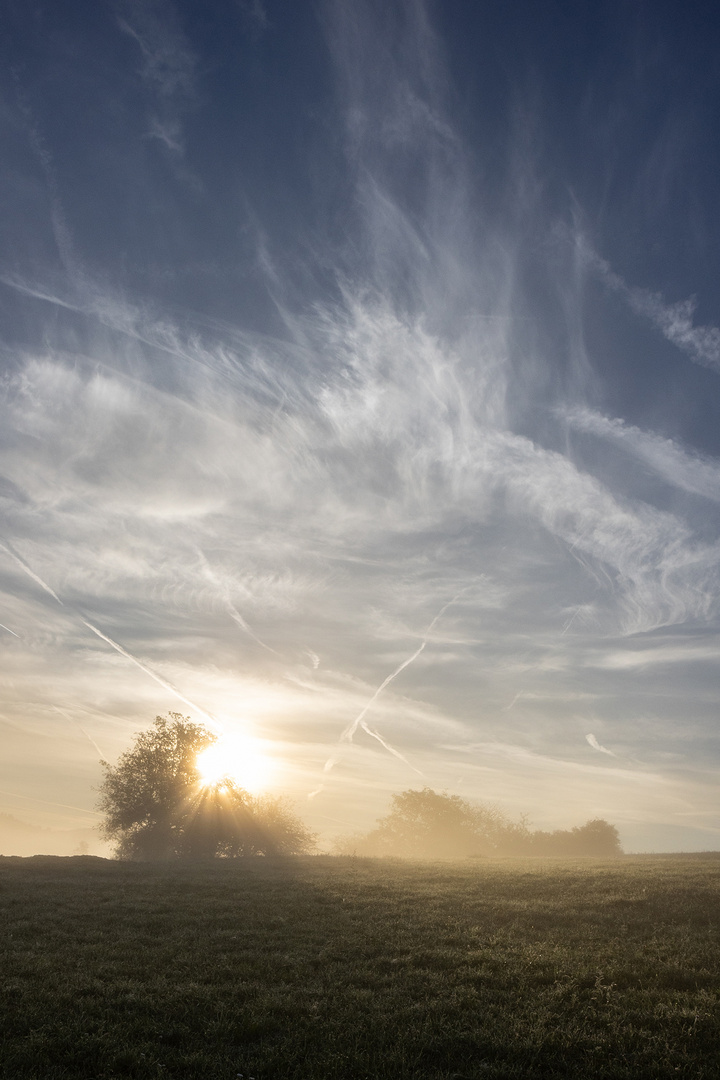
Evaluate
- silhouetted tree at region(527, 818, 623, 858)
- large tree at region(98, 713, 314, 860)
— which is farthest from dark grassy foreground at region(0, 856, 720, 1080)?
silhouetted tree at region(527, 818, 623, 858)

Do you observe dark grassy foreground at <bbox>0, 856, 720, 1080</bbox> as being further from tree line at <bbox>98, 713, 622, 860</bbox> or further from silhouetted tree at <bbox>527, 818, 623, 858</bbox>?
silhouetted tree at <bbox>527, 818, 623, 858</bbox>

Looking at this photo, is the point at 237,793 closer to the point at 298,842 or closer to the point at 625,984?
the point at 298,842

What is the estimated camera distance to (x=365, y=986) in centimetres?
1580

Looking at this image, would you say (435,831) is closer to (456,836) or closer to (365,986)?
(456,836)

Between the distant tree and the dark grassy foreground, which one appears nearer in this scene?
the dark grassy foreground

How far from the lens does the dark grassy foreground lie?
1146cm

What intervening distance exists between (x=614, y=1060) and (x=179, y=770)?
278 feet

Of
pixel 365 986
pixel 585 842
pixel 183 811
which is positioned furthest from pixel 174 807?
pixel 585 842

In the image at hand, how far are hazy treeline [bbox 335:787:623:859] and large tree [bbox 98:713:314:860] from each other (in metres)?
54.3

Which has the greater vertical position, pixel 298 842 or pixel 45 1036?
pixel 45 1036

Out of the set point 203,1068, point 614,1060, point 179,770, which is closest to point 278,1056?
point 203,1068

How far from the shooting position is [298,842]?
318 ft

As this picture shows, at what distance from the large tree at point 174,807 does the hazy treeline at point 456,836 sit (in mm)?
54289

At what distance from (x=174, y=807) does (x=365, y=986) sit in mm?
76355
